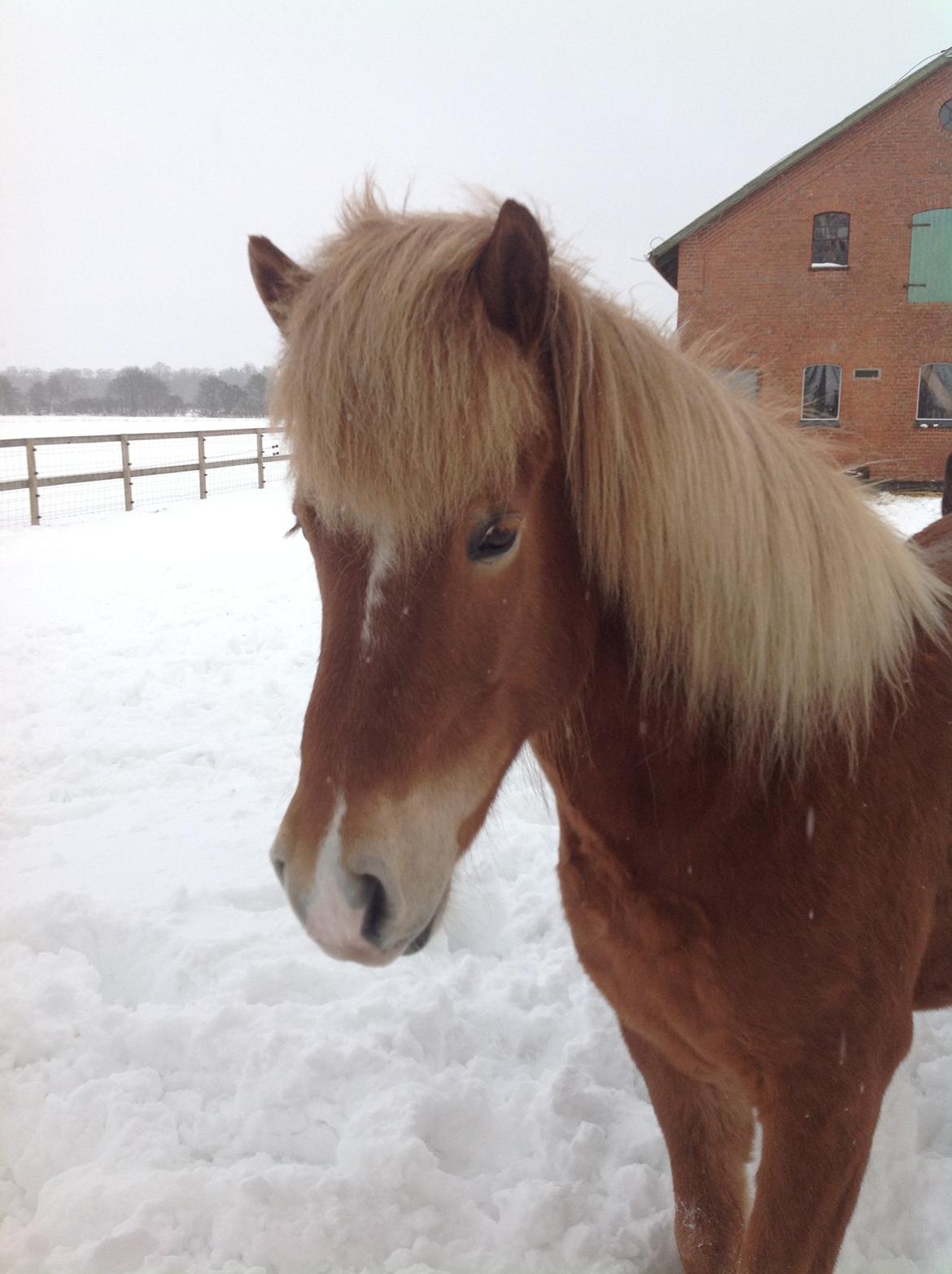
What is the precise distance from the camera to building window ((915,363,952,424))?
816cm

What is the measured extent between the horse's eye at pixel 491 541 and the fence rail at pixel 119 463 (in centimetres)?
631

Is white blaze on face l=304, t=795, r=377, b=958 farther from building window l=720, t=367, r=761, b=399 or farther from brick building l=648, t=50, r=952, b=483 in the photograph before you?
brick building l=648, t=50, r=952, b=483

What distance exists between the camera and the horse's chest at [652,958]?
4.70ft

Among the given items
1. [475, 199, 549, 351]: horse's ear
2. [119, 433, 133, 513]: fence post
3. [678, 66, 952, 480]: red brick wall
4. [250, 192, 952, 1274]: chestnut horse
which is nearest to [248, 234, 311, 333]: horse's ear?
[250, 192, 952, 1274]: chestnut horse

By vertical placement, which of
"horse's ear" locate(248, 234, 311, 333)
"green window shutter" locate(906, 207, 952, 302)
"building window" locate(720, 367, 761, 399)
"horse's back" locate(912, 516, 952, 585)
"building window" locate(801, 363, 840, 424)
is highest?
"green window shutter" locate(906, 207, 952, 302)

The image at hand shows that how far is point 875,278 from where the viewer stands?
8.48 metres

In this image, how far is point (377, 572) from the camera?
45.0 inches

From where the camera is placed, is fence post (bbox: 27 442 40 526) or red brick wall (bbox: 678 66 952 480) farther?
fence post (bbox: 27 442 40 526)

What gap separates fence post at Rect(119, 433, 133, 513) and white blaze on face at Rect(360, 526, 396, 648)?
12.8 meters

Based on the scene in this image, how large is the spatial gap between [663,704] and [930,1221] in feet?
5.65

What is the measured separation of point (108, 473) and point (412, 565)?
13.1 metres

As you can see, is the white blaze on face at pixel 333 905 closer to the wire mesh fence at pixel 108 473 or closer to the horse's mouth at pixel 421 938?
the horse's mouth at pixel 421 938

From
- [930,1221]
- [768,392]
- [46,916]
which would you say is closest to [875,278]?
[768,392]

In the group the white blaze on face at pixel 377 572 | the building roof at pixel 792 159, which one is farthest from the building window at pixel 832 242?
the white blaze on face at pixel 377 572
